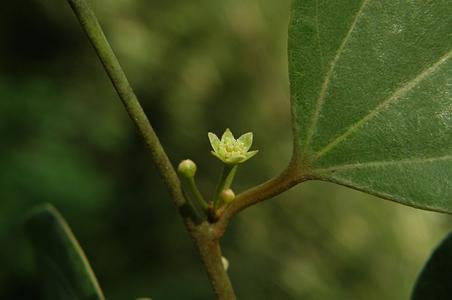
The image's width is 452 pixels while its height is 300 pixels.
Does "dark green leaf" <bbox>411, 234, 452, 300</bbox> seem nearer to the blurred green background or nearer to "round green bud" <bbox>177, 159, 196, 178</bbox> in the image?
"round green bud" <bbox>177, 159, 196, 178</bbox>

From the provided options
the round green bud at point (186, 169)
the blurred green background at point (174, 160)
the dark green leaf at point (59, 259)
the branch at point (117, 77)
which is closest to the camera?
the branch at point (117, 77)

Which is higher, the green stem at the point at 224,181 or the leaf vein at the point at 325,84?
the leaf vein at the point at 325,84

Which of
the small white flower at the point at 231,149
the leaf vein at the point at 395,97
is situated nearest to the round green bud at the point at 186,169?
the small white flower at the point at 231,149

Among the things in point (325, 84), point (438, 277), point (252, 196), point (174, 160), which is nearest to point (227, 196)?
point (252, 196)

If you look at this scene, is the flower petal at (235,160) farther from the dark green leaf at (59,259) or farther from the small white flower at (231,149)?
the dark green leaf at (59,259)

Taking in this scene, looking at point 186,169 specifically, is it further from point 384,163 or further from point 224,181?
point 384,163

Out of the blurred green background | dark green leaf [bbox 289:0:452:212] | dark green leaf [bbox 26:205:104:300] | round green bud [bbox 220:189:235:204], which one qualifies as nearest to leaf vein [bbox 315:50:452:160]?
dark green leaf [bbox 289:0:452:212]

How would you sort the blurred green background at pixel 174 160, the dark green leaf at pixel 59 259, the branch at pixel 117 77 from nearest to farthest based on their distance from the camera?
1. the branch at pixel 117 77
2. the dark green leaf at pixel 59 259
3. the blurred green background at pixel 174 160
